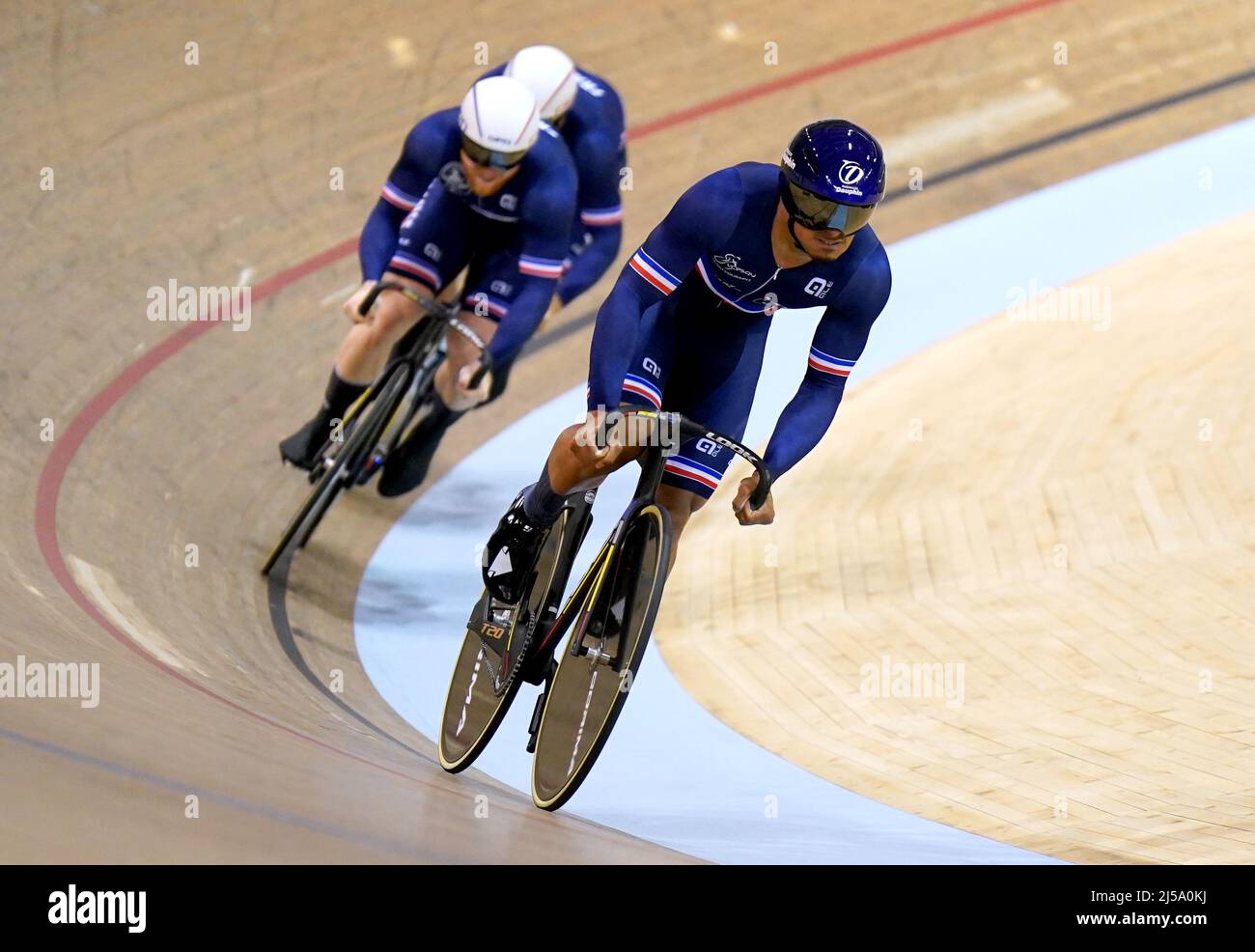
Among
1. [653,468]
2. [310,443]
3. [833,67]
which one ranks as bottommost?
[653,468]

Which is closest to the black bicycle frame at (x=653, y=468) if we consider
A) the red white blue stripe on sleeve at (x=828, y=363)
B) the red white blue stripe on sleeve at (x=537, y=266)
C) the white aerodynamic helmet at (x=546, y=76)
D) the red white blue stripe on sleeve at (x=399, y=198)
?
the red white blue stripe on sleeve at (x=828, y=363)

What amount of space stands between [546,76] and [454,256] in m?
0.63

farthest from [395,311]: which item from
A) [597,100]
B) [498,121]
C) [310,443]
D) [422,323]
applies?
[597,100]

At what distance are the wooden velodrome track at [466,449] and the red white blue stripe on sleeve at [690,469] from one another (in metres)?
0.77

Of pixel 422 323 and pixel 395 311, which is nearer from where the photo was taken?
pixel 395 311

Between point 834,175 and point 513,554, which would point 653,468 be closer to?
point 513,554

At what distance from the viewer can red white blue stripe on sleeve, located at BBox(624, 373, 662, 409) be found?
3170 mm

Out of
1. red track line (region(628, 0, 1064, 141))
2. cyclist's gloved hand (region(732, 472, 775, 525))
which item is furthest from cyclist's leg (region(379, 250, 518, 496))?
red track line (region(628, 0, 1064, 141))

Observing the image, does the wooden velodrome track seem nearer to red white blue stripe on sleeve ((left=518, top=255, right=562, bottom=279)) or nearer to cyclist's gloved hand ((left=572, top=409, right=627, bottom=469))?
cyclist's gloved hand ((left=572, top=409, right=627, bottom=469))

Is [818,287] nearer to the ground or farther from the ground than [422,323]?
nearer to the ground

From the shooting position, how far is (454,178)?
4441 mm

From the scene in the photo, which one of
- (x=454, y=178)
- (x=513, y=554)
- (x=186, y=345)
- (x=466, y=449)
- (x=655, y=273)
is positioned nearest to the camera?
(x=655, y=273)
